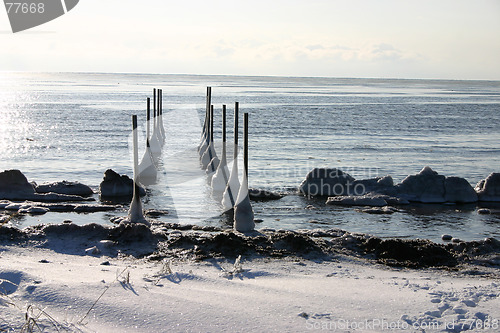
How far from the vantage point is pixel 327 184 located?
2312 centimetres

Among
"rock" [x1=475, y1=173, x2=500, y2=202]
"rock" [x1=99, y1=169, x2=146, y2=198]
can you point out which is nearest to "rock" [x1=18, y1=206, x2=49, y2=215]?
"rock" [x1=99, y1=169, x2=146, y2=198]

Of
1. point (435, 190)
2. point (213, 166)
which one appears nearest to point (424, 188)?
point (435, 190)

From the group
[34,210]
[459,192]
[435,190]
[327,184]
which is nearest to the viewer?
[34,210]

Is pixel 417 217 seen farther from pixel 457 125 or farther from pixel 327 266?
pixel 457 125

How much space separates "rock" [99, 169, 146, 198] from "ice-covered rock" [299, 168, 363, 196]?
6848 mm

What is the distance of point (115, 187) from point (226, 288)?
13.9m

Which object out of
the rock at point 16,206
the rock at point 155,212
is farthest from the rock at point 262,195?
the rock at point 16,206

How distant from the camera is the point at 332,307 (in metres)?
8.05

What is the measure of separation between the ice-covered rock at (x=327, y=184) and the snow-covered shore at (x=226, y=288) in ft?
30.8

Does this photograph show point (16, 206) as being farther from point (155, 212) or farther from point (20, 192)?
Result: point (155, 212)

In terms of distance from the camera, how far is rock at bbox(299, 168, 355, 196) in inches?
900

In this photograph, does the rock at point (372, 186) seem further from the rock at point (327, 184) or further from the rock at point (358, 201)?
the rock at point (358, 201)

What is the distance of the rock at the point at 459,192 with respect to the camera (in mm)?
21736

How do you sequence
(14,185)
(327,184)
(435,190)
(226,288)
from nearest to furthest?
(226,288) → (14,185) → (435,190) → (327,184)
